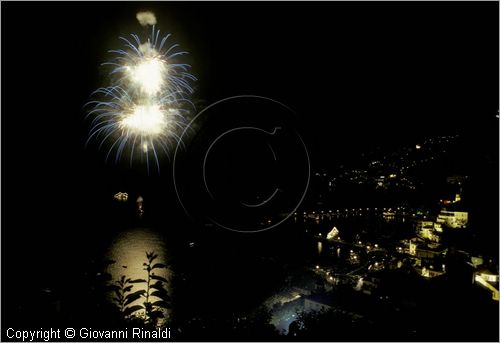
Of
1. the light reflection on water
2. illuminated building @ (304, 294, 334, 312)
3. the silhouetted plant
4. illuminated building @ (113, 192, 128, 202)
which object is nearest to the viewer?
the silhouetted plant

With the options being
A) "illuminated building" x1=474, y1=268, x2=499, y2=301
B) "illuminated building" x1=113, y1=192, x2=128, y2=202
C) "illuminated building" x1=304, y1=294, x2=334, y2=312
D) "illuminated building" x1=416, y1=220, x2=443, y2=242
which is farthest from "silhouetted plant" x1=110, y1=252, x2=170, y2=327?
"illuminated building" x1=113, y1=192, x2=128, y2=202

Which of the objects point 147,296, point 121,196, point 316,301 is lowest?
point 316,301

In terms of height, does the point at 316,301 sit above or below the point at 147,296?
below

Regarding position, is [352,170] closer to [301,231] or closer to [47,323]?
[301,231]

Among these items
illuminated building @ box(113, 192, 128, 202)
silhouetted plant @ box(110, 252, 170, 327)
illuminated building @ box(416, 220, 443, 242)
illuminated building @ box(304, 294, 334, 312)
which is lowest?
illuminated building @ box(304, 294, 334, 312)

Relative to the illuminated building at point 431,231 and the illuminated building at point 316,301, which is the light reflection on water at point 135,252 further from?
the illuminated building at point 431,231

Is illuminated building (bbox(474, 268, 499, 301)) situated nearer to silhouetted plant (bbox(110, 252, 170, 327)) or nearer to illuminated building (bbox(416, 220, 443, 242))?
silhouetted plant (bbox(110, 252, 170, 327))

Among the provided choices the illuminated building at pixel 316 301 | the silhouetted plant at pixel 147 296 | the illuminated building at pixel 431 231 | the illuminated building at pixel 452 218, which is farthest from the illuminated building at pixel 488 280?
the illuminated building at pixel 452 218

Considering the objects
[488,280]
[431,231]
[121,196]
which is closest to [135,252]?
[431,231]

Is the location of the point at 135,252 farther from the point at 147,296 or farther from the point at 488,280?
the point at 147,296
